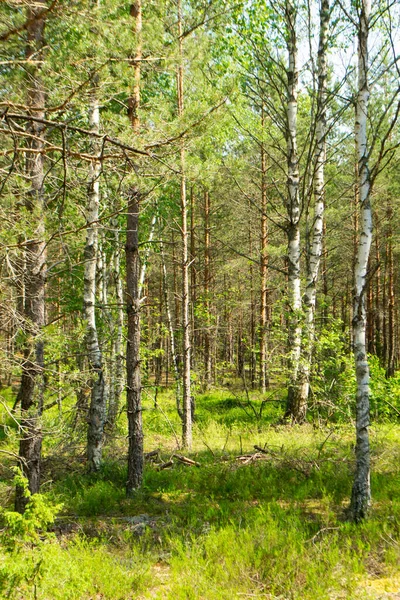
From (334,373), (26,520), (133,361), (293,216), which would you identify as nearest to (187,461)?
(133,361)

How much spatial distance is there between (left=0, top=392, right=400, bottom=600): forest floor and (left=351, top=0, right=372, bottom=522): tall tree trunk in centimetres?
36

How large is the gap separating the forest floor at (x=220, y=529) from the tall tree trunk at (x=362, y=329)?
357mm

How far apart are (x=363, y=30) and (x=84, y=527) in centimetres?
721

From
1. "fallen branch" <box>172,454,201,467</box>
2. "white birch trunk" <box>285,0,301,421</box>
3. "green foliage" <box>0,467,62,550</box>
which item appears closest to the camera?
"green foliage" <box>0,467,62,550</box>

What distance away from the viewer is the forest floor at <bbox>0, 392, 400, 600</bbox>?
12.1 ft

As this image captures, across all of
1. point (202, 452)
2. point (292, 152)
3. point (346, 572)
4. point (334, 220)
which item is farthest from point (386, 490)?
point (334, 220)

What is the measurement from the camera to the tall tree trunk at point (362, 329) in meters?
4.63

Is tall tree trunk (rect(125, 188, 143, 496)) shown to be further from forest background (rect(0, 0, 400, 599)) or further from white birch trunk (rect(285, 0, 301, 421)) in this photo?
white birch trunk (rect(285, 0, 301, 421))

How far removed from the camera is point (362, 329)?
4699 mm

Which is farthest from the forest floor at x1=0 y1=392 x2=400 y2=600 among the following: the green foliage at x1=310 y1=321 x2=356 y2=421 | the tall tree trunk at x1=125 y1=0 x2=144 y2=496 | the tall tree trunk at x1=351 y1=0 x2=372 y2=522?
the green foliage at x1=310 y1=321 x2=356 y2=421

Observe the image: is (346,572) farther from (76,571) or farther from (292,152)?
(292,152)

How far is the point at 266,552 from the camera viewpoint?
→ 4.16 m

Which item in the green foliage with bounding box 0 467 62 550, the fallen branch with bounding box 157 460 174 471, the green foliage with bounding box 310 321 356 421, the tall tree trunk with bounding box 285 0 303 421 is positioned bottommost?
the fallen branch with bounding box 157 460 174 471

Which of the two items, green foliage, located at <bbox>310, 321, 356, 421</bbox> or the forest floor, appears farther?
green foliage, located at <bbox>310, 321, 356, 421</bbox>
